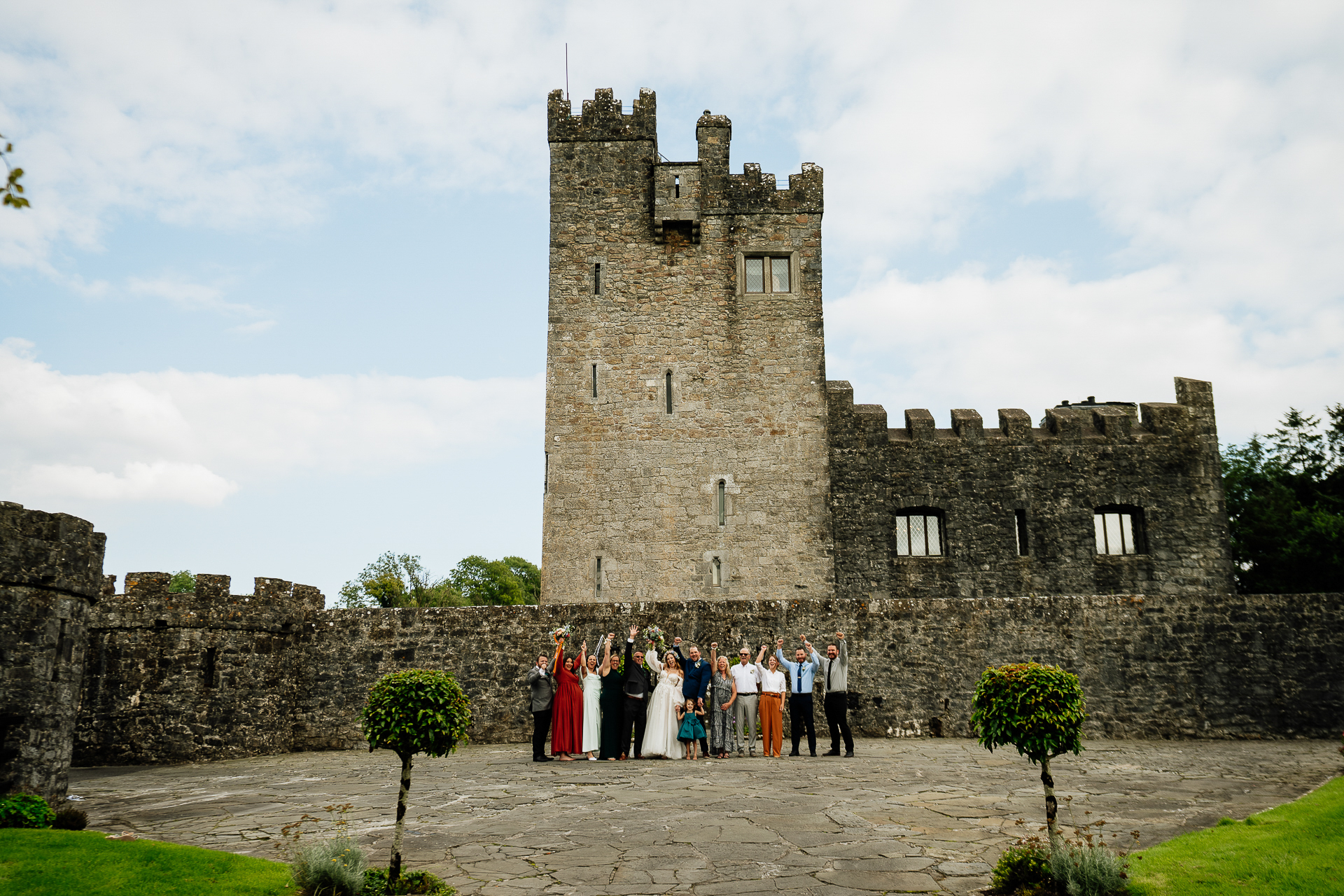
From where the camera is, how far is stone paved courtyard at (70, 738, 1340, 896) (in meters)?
6.86

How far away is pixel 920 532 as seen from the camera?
2384 cm

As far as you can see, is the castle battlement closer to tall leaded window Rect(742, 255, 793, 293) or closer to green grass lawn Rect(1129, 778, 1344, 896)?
tall leaded window Rect(742, 255, 793, 293)

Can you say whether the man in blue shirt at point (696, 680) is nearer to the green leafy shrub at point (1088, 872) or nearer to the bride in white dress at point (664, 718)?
the bride in white dress at point (664, 718)

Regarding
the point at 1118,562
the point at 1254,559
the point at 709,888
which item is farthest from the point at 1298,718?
the point at 709,888

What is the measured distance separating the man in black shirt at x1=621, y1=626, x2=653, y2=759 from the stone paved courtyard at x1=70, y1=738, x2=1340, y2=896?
800 mm

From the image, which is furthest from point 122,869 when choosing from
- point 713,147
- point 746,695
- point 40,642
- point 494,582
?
point 494,582

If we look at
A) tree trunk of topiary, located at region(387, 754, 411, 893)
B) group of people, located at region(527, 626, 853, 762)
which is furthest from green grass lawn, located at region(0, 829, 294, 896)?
group of people, located at region(527, 626, 853, 762)

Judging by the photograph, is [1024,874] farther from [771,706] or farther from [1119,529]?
[1119,529]

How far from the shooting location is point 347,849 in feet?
21.7

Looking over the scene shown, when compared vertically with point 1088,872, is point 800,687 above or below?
above

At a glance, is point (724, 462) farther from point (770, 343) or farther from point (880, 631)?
point (880, 631)

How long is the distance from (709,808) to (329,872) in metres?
3.92

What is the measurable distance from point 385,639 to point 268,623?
205 centimetres

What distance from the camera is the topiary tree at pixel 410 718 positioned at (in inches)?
273
